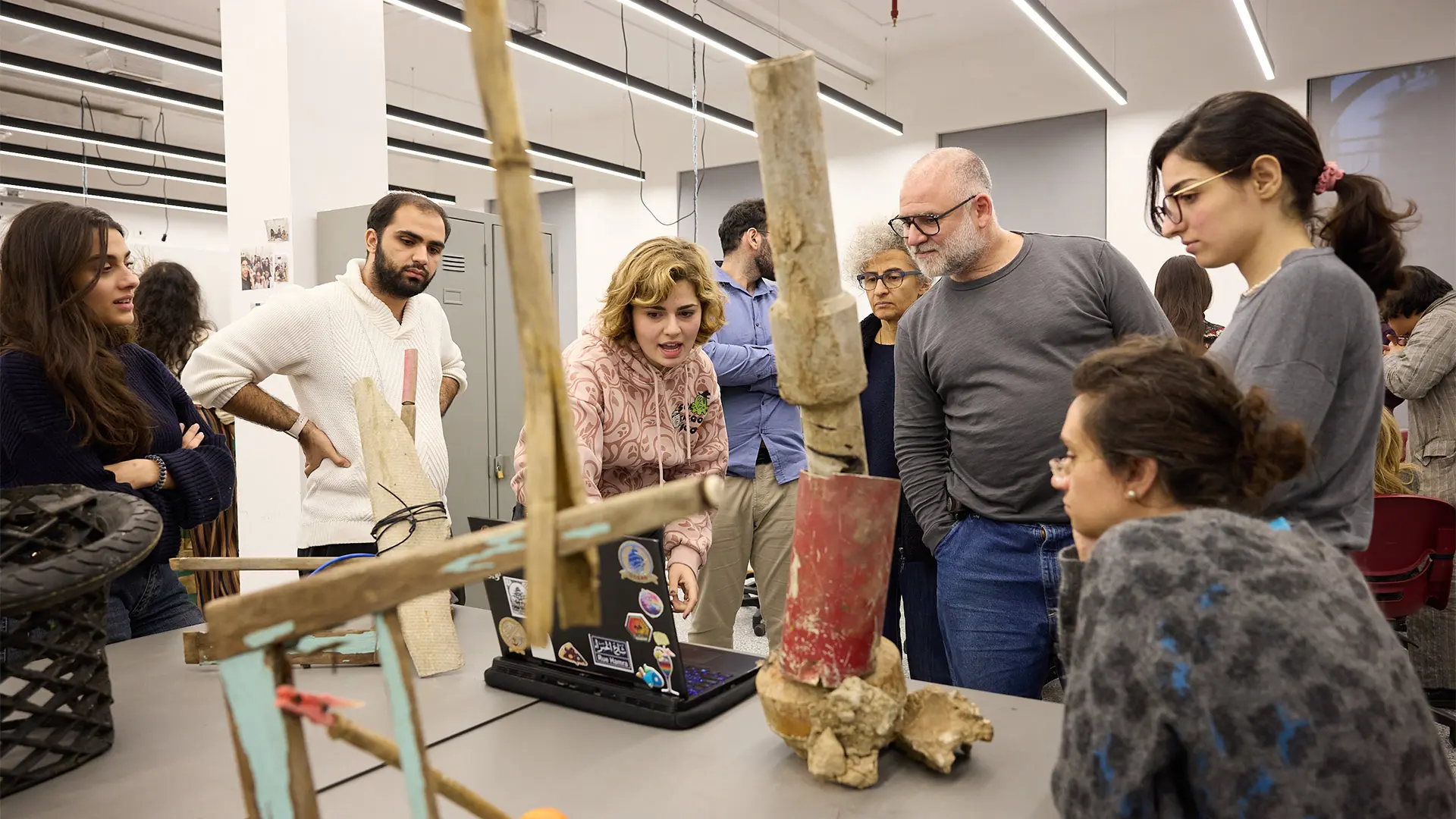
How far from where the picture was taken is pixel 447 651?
1.53m

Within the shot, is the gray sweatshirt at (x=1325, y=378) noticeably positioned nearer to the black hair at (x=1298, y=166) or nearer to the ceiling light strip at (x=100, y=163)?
the black hair at (x=1298, y=166)

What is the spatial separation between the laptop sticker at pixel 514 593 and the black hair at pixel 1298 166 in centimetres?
124

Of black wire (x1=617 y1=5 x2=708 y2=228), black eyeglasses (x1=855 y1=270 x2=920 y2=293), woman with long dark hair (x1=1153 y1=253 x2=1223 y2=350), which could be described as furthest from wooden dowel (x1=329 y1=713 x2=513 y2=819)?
black wire (x1=617 y1=5 x2=708 y2=228)

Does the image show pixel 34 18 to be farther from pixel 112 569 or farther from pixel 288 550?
pixel 112 569

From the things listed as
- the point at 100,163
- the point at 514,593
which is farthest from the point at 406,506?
the point at 100,163

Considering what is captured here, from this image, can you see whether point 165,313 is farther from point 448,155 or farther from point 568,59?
point 448,155

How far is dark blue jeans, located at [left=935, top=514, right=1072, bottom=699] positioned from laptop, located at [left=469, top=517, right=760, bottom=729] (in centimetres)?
61

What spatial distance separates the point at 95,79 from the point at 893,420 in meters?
6.19

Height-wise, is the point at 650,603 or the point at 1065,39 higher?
the point at 1065,39

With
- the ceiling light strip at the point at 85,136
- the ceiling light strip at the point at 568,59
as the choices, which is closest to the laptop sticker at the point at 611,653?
the ceiling light strip at the point at 568,59

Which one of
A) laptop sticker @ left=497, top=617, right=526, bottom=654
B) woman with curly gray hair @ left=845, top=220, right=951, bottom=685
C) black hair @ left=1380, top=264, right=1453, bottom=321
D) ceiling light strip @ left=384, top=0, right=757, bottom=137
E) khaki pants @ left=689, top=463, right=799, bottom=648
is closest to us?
laptop sticker @ left=497, top=617, right=526, bottom=654

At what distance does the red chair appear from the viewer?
267 centimetres

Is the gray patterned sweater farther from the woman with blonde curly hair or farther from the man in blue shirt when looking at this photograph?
the man in blue shirt

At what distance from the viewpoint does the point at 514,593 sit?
1.42 m
